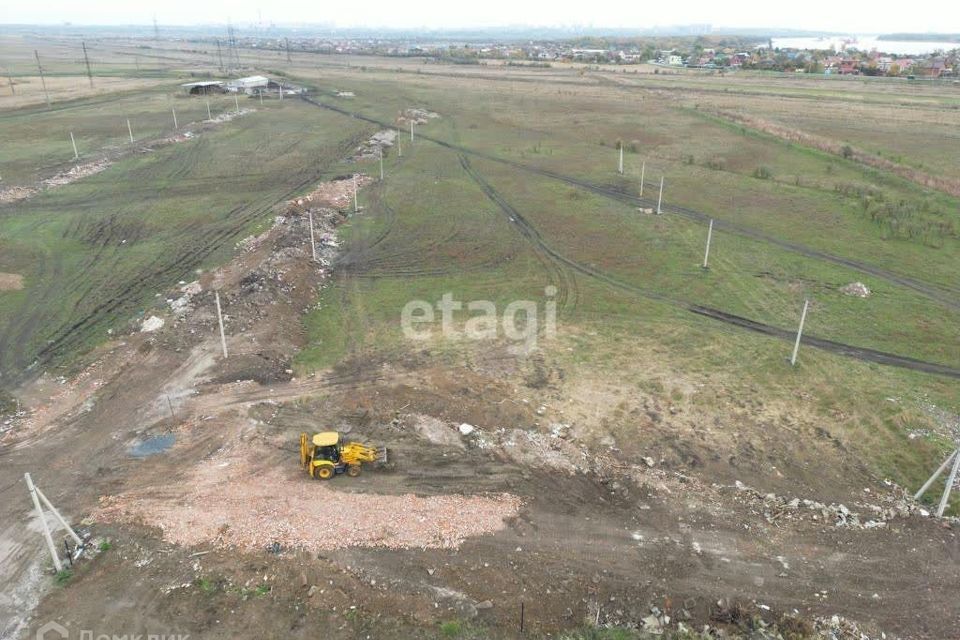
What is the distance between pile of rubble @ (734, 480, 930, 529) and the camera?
15.1 metres

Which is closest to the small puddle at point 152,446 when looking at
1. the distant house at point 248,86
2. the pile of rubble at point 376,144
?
the pile of rubble at point 376,144

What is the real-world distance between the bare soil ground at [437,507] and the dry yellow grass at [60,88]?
245 feet

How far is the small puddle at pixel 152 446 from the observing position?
16.8 m

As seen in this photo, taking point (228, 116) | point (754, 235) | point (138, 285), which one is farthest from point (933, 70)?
point (138, 285)

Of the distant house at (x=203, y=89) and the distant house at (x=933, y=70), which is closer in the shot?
the distant house at (x=203, y=89)

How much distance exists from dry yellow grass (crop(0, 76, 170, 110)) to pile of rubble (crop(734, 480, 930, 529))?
293ft

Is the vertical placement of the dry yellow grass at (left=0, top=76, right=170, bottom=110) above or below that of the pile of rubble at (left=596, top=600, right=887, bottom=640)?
above

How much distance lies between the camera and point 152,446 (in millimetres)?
17156

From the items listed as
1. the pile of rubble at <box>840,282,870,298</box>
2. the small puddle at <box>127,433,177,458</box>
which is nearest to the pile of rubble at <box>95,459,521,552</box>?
the small puddle at <box>127,433,177,458</box>

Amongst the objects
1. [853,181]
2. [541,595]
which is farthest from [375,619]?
[853,181]

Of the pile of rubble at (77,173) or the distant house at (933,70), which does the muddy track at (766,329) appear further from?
the distant house at (933,70)

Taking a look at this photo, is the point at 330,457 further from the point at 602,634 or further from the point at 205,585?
the point at 602,634

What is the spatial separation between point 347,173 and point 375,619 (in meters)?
40.2

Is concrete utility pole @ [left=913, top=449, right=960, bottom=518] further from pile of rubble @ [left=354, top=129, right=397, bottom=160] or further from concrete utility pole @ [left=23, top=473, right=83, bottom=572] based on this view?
pile of rubble @ [left=354, top=129, right=397, bottom=160]
